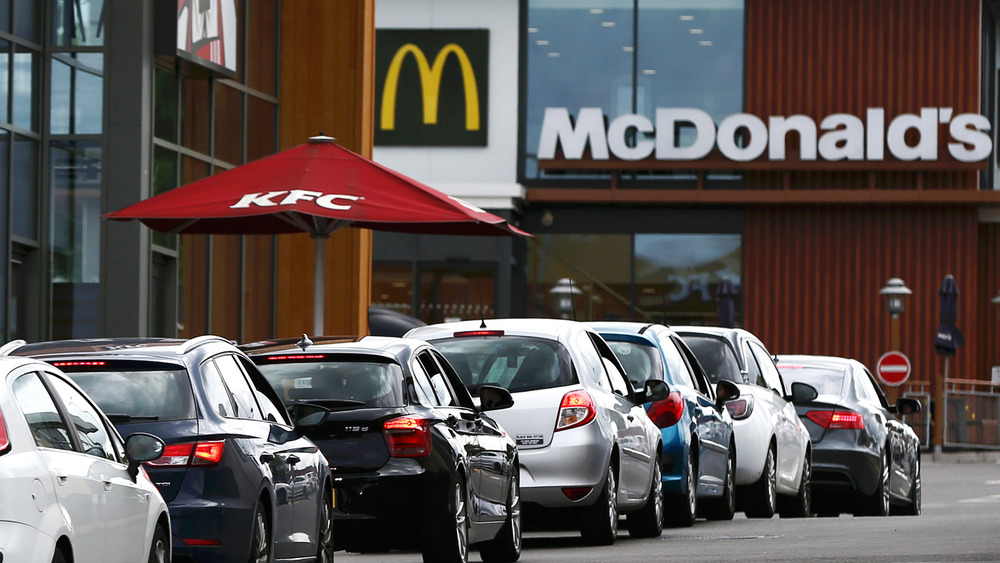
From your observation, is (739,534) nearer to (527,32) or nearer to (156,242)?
(156,242)

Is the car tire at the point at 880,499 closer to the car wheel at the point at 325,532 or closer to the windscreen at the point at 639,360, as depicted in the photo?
the windscreen at the point at 639,360

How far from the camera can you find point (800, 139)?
38.1 meters

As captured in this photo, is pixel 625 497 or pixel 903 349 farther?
pixel 903 349

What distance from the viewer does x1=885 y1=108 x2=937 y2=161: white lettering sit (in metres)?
37.9

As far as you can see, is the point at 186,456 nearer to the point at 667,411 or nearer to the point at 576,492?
the point at 576,492

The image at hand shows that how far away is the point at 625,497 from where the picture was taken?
13.4 metres

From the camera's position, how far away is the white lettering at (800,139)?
38.0 m

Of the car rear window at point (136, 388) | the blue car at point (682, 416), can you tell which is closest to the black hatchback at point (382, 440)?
the car rear window at point (136, 388)

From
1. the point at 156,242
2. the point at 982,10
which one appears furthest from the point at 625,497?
the point at 982,10

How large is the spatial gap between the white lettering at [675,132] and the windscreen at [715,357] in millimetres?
20485

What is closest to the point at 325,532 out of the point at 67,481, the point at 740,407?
the point at 67,481

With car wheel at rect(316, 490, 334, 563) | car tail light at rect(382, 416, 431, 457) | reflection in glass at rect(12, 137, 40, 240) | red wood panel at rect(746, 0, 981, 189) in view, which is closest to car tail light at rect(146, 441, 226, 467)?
car wheel at rect(316, 490, 334, 563)

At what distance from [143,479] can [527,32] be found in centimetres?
3181

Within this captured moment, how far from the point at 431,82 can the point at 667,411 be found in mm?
24637
